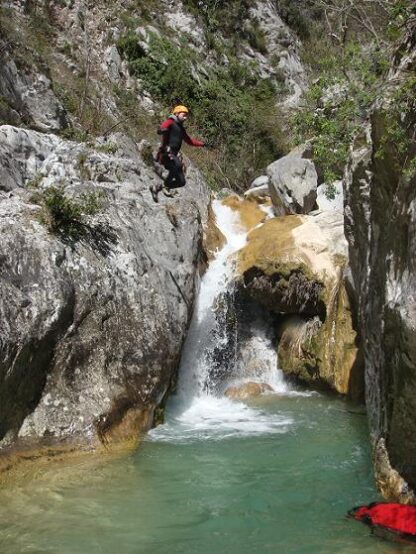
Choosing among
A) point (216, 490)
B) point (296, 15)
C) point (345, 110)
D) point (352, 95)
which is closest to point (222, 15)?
point (296, 15)

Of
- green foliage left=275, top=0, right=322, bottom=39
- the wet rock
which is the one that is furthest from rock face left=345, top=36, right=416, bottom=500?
green foliage left=275, top=0, right=322, bottom=39

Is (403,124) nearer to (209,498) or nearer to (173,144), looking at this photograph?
(209,498)

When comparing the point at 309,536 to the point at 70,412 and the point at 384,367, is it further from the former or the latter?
the point at 70,412

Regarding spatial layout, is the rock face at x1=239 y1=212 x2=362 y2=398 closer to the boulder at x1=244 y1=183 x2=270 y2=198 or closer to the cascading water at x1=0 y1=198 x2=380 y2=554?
the cascading water at x1=0 y1=198 x2=380 y2=554

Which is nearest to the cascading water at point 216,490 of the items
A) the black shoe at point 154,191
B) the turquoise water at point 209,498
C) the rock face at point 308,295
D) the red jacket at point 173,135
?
the turquoise water at point 209,498

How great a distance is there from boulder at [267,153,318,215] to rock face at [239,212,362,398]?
3036 millimetres

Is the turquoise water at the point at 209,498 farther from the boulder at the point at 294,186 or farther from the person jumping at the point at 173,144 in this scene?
the boulder at the point at 294,186

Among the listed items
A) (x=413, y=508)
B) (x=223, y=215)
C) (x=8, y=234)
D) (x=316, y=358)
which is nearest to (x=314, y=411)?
(x=316, y=358)

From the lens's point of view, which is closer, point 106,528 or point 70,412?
point 106,528

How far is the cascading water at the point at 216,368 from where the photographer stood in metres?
10.4

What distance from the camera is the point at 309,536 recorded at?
19.5ft

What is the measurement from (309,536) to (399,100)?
4.68 meters

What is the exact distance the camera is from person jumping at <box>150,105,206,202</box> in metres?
12.3

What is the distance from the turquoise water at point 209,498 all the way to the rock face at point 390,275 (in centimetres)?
88
